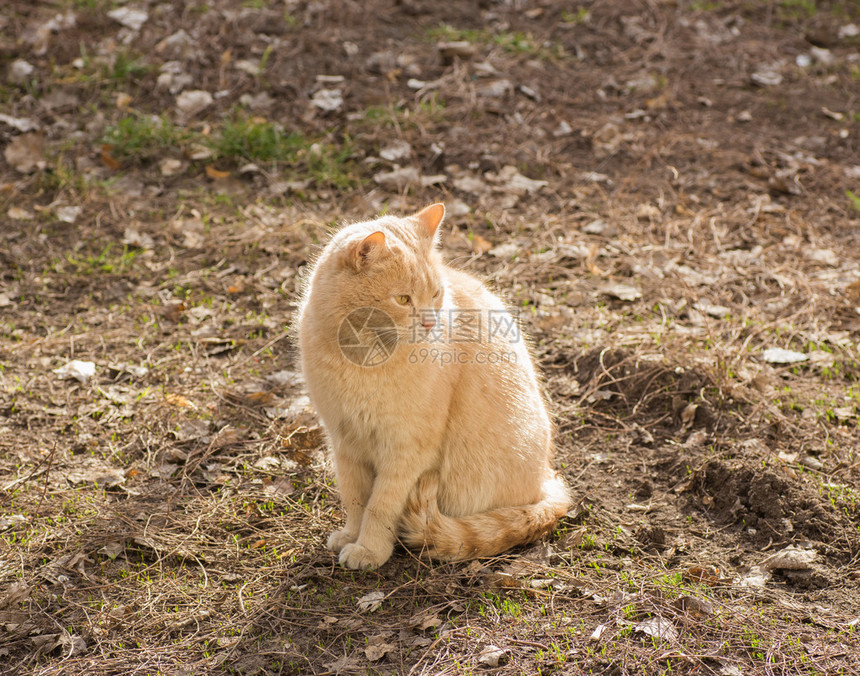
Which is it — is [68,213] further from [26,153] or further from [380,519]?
[380,519]

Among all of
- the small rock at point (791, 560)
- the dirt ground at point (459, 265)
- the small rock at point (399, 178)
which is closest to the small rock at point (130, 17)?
the dirt ground at point (459, 265)

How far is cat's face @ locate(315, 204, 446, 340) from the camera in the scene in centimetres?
263

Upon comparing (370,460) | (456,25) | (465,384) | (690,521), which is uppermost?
(456,25)

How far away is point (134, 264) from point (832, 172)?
531cm

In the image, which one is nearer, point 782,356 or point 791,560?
point 791,560

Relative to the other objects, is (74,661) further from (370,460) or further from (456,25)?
(456,25)

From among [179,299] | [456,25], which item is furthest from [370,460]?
[456,25]

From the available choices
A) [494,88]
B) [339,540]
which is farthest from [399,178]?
[339,540]

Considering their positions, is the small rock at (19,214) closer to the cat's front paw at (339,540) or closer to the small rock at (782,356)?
the cat's front paw at (339,540)

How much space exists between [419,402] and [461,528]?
0.55 m

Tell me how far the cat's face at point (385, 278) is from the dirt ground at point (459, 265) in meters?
0.99

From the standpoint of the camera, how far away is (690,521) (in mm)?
3248

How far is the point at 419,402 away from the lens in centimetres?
283

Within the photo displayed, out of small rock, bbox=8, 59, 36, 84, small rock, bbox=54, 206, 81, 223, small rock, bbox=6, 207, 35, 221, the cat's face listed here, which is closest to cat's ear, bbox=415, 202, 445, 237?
the cat's face
